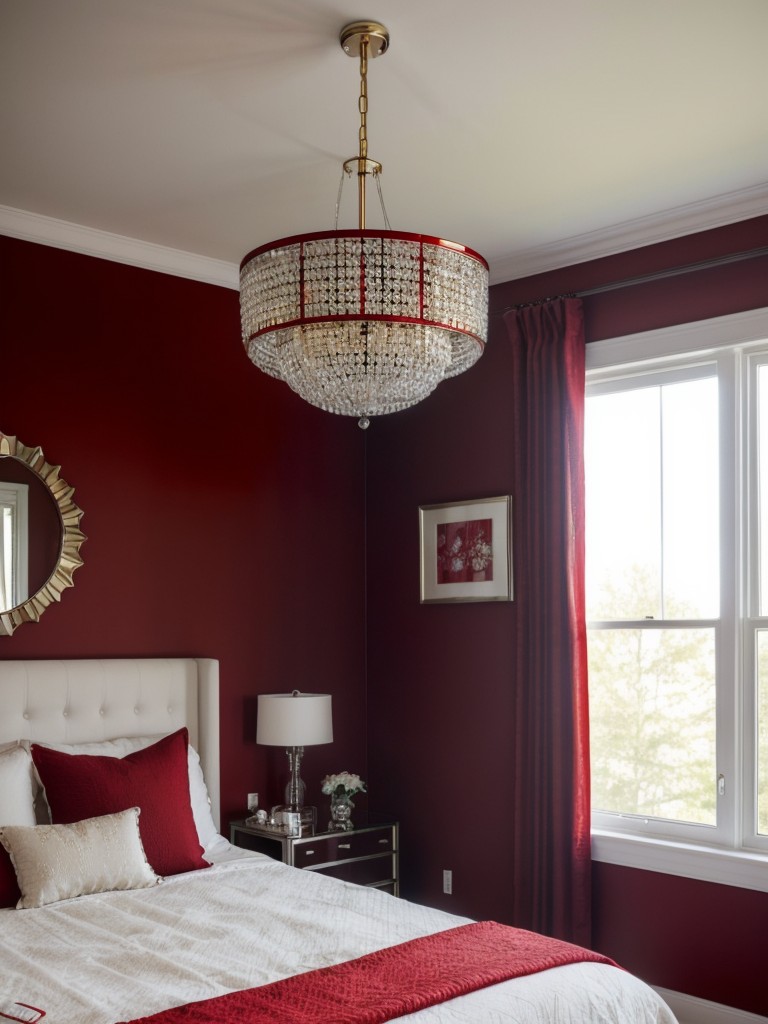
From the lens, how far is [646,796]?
412cm

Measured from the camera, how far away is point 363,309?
255cm

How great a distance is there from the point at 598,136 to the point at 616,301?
0.97 metres

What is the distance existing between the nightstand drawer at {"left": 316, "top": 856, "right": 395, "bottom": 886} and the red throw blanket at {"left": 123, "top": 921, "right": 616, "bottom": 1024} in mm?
1587

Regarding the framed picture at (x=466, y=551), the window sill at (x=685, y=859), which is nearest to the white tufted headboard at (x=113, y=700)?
the framed picture at (x=466, y=551)

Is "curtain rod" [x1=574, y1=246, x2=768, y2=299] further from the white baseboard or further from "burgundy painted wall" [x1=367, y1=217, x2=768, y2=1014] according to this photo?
the white baseboard

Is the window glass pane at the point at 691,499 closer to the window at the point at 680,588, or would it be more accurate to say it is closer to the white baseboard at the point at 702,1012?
the window at the point at 680,588

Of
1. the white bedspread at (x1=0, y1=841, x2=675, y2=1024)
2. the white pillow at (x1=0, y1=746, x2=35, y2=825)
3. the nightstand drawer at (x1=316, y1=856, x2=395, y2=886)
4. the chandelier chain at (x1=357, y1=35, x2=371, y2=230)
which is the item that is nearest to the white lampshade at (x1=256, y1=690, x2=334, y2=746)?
the nightstand drawer at (x1=316, y1=856, x2=395, y2=886)

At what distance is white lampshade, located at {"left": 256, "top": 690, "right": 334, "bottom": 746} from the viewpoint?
14.6 feet

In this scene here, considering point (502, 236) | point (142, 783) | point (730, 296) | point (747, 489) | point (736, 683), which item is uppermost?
point (502, 236)

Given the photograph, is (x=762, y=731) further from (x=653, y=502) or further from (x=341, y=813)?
(x=341, y=813)

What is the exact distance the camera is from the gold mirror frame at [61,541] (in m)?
3.96

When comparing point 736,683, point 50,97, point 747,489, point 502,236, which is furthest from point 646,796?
point 50,97

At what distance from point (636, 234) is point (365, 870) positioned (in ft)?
9.77

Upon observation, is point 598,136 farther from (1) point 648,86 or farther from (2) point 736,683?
(2) point 736,683
